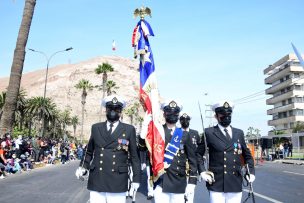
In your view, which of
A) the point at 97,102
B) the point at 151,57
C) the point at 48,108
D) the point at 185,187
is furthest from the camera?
the point at 97,102

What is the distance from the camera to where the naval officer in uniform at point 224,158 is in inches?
246

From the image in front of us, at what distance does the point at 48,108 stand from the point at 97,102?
11363 centimetres

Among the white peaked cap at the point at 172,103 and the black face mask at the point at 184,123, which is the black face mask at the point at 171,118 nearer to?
the white peaked cap at the point at 172,103

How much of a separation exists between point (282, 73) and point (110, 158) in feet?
314

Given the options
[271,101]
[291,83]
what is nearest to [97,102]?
[271,101]

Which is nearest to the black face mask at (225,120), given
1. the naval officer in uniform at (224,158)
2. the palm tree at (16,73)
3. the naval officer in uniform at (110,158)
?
the naval officer in uniform at (224,158)

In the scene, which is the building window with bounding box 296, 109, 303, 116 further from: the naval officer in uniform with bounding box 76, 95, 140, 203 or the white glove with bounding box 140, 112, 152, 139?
the naval officer in uniform with bounding box 76, 95, 140, 203

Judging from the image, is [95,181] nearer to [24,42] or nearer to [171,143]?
[171,143]

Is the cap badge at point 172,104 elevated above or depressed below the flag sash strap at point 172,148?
above

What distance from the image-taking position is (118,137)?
6051mm

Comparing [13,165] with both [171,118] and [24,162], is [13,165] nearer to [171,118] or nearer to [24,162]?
[24,162]

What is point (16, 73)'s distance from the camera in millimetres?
22359

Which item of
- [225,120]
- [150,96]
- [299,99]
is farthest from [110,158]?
Answer: [299,99]

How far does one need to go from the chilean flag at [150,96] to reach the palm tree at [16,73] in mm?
15179
